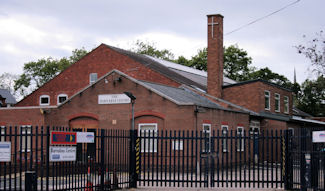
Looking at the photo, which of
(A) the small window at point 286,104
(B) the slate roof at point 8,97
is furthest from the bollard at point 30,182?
(B) the slate roof at point 8,97

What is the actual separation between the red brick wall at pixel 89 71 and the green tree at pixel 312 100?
40.7 metres

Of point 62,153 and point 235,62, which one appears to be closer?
point 62,153

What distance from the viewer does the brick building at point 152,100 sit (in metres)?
27.2

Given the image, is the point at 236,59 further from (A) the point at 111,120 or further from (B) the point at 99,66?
(A) the point at 111,120

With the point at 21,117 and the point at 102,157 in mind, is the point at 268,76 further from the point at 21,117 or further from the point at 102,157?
the point at 102,157

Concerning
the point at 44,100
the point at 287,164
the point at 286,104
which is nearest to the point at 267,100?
the point at 286,104

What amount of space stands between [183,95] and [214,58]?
5872mm

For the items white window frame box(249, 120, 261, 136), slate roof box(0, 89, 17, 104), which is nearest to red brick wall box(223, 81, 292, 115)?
white window frame box(249, 120, 261, 136)

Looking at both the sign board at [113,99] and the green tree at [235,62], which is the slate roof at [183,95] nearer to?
the sign board at [113,99]

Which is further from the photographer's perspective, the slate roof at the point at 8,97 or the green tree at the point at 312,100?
the green tree at the point at 312,100

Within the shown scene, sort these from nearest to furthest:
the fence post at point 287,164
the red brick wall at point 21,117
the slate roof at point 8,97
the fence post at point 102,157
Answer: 1. the fence post at point 102,157
2. the fence post at point 287,164
3. the red brick wall at point 21,117
4. the slate roof at point 8,97

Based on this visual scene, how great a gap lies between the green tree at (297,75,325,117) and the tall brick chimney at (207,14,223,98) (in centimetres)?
4027

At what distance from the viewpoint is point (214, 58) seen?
3497 cm

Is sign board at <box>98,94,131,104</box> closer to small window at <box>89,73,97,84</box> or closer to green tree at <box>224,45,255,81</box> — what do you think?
small window at <box>89,73,97,84</box>
